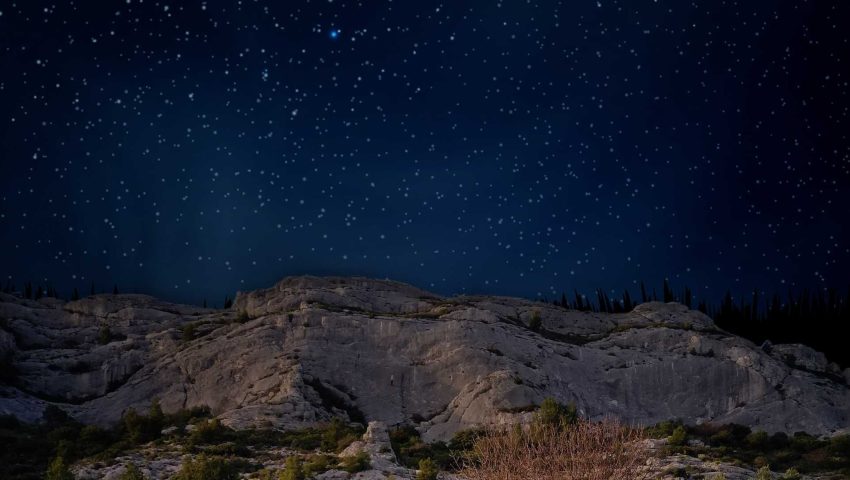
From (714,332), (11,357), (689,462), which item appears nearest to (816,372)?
(714,332)

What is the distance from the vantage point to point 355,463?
33938 mm

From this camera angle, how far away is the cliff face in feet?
162

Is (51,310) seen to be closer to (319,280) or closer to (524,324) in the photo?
(319,280)

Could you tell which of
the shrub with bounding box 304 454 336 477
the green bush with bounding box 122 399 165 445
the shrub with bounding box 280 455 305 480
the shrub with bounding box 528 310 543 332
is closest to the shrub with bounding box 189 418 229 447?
the green bush with bounding box 122 399 165 445

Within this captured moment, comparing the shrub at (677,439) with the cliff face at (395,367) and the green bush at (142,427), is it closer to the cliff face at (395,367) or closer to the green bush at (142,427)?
the cliff face at (395,367)

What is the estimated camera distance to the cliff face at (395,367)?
49406 mm

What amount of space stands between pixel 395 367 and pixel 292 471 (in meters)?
21.8

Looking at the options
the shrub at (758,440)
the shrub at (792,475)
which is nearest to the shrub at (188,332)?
the shrub at (758,440)

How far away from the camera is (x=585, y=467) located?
→ 23.2 meters

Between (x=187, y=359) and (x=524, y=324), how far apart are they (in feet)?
97.3

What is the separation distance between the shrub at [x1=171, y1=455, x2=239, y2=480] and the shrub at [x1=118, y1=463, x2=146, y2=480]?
1.52 meters

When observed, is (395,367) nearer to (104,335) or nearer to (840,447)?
(104,335)

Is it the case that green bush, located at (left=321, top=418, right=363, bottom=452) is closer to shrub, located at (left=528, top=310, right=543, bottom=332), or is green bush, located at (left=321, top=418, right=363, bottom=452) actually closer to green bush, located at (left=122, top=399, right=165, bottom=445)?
green bush, located at (left=122, top=399, right=165, bottom=445)

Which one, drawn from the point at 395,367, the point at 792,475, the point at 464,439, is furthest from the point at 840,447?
the point at 395,367
